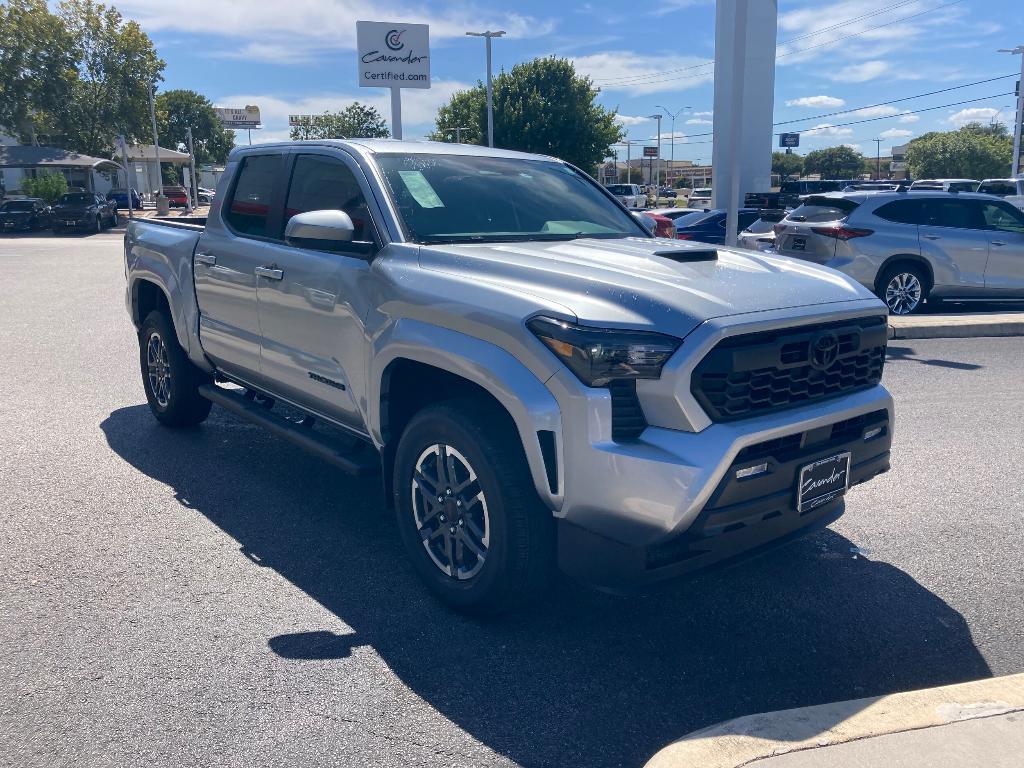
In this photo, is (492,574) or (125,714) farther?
(492,574)

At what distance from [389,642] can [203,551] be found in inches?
55.0

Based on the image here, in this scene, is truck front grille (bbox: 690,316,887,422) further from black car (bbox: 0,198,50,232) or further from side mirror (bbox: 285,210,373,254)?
black car (bbox: 0,198,50,232)

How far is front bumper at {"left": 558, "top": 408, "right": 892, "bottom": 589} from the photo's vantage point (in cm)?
315

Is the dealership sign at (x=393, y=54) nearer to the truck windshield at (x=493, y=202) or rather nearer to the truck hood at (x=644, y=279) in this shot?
the truck windshield at (x=493, y=202)

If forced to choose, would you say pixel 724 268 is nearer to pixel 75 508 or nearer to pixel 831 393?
pixel 831 393

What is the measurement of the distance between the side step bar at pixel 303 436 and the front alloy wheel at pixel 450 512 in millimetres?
562

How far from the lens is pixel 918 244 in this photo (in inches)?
483

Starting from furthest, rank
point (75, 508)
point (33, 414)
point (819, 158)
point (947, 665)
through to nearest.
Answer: point (819, 158), point (33, 414), point (75, 508), point (947, 665)

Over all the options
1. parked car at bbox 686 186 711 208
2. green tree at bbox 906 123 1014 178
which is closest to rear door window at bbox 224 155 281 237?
parked car at bbox 686 186 711 208

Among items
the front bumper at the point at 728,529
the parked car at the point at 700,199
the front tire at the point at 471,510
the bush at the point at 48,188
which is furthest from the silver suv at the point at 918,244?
the bush at the point at 48,188

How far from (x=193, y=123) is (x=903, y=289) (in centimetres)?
9811

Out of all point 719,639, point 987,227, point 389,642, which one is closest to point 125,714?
point 389,642

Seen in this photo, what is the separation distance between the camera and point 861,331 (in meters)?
3.77

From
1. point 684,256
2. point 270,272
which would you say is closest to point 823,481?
point 684,256
